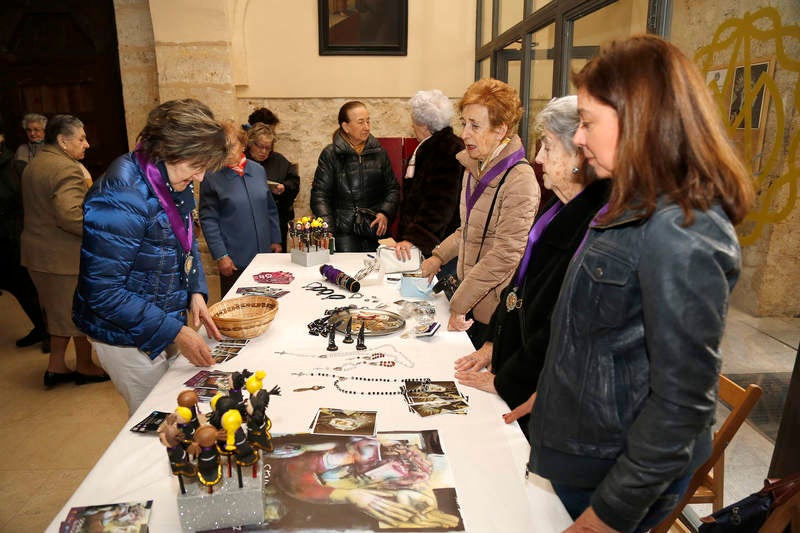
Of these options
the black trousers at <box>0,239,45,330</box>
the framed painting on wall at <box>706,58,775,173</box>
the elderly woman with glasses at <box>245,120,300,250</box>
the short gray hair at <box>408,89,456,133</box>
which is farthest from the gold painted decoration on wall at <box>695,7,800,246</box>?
the black trousers at <box>0,239,45,330</box>

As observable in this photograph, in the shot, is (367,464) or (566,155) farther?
(566,155)

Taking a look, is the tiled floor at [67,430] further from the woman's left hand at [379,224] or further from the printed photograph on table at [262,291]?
the woman's left hand at [379,224]

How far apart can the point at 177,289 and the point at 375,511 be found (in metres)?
1.32

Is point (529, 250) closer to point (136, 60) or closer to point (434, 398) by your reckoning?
point (434, 398)

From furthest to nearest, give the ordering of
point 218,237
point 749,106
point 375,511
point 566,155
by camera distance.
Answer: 1. point 218,237
2. point 749,106
3. point 566,155
4. point 375,511

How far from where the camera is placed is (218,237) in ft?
12.2

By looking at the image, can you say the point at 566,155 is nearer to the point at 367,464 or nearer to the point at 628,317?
the point at 628,317

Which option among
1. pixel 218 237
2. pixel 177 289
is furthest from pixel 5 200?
pixel 177 289

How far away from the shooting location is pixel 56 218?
12.0 feet

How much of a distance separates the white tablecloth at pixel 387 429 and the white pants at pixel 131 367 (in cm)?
16

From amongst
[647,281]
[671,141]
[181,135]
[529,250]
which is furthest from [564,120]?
[181,135]

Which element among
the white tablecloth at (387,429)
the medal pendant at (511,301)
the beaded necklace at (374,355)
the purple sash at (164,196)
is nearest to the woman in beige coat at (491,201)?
the white tablecloth at (387,429)

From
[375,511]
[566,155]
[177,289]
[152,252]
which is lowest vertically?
[375,511]

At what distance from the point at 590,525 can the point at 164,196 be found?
1.68 meters
